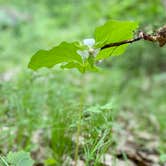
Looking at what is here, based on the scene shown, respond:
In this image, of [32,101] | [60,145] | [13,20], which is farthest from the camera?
[13,20]

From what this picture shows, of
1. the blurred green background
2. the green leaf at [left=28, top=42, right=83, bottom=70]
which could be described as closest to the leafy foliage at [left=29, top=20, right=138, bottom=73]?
the green leaf at [left=28, top=42, right=83, bottom=70]

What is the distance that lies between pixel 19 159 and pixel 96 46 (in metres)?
0.45

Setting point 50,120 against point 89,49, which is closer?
point 89,49

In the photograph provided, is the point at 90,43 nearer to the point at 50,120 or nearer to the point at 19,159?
the point at 19,159

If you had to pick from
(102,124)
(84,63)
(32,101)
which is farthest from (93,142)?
(32,101)

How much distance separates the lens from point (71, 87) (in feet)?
8.90

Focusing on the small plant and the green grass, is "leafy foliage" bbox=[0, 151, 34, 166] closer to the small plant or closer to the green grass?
the green grass

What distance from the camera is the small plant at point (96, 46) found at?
1392mm

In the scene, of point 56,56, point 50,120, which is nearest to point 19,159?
point 56,56

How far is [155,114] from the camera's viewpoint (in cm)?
366

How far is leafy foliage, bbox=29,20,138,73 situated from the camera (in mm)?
1393

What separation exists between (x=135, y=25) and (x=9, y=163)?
607 millimetres

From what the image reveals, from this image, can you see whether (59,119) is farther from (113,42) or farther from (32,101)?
(113,42)

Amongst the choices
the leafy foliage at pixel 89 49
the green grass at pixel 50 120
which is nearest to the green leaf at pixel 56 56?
the leafy foliage at pixel 89 49
